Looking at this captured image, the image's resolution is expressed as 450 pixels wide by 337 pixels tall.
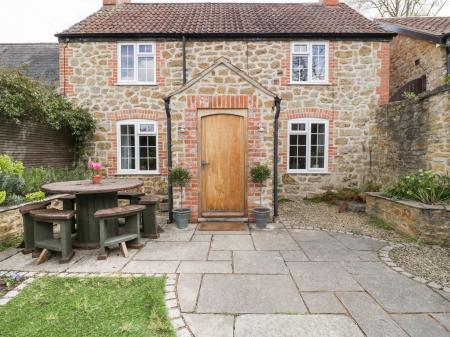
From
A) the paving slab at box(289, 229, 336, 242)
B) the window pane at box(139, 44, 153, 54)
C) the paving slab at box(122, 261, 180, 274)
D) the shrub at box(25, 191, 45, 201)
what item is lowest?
the paving slab at box(122, 261, 180, 274)

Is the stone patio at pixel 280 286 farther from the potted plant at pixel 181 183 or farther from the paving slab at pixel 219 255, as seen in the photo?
the potted plant at pixel 181 183

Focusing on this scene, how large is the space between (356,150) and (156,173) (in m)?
6.90

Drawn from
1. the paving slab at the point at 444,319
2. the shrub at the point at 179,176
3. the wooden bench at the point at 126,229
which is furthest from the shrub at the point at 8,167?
the paving slab at the point at 444,319

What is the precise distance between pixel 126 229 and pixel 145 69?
650 cm

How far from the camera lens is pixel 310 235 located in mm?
5316

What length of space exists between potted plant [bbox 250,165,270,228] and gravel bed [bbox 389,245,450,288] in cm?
A: 235

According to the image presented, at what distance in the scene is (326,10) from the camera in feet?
35.2

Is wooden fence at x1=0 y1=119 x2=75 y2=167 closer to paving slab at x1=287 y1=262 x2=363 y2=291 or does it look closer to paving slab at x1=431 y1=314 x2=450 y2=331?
paving slab at x1=287 y1=262 x2=363 y2=291

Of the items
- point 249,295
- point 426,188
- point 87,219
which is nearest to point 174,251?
point 87,219

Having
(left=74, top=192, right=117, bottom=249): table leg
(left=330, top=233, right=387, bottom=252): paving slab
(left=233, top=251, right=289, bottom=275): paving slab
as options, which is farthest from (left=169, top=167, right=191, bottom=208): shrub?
(left=330, top=233, right=387, bottom=252): paving slab

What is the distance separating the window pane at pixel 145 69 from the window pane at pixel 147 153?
202cm

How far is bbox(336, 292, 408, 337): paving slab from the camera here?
243 centimetres

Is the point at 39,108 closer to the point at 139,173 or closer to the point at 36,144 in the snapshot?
the point at 36,144

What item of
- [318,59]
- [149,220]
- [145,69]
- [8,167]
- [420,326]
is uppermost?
[318,59]
